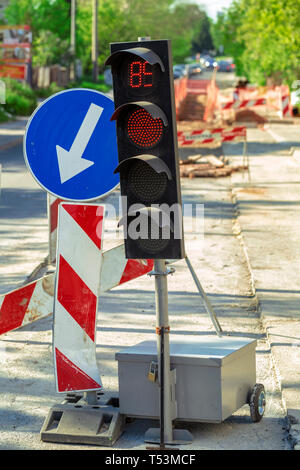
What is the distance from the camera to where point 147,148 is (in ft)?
14.9

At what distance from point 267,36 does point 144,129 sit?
3525cm

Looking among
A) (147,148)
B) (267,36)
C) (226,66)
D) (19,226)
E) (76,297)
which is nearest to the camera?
(147,148)

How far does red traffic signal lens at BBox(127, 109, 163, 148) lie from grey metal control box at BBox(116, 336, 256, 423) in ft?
4.08

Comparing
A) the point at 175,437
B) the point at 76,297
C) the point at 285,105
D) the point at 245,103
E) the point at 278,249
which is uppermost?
the point at 76,297

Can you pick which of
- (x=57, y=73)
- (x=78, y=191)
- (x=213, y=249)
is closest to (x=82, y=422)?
(x=78, y=191)

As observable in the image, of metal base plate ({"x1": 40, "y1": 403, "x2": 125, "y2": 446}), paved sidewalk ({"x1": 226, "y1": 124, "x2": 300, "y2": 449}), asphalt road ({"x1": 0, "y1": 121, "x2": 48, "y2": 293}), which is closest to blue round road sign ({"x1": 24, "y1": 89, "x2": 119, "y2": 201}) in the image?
metal base plate ({"x1": 40, "y1": 403, "x2": 125, "y2": 446})

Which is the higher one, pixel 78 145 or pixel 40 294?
pixel 78 145

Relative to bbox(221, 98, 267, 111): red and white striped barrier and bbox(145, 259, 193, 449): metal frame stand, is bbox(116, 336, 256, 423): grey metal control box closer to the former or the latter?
bbox(145, 259, 193, 449): metal frame stand

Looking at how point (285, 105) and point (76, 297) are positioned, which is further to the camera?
point (285, 105)

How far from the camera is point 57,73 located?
5897 centimetres

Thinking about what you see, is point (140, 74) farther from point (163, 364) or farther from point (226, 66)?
point (226, 66)

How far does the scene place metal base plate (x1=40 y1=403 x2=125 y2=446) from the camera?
16.1 feet

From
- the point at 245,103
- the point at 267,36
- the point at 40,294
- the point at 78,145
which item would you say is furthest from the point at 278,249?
the point at 267,36

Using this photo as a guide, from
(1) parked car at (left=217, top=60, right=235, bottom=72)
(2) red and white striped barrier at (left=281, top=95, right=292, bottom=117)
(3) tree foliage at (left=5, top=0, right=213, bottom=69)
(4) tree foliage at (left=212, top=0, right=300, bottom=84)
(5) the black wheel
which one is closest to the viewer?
(5) the black wheel
